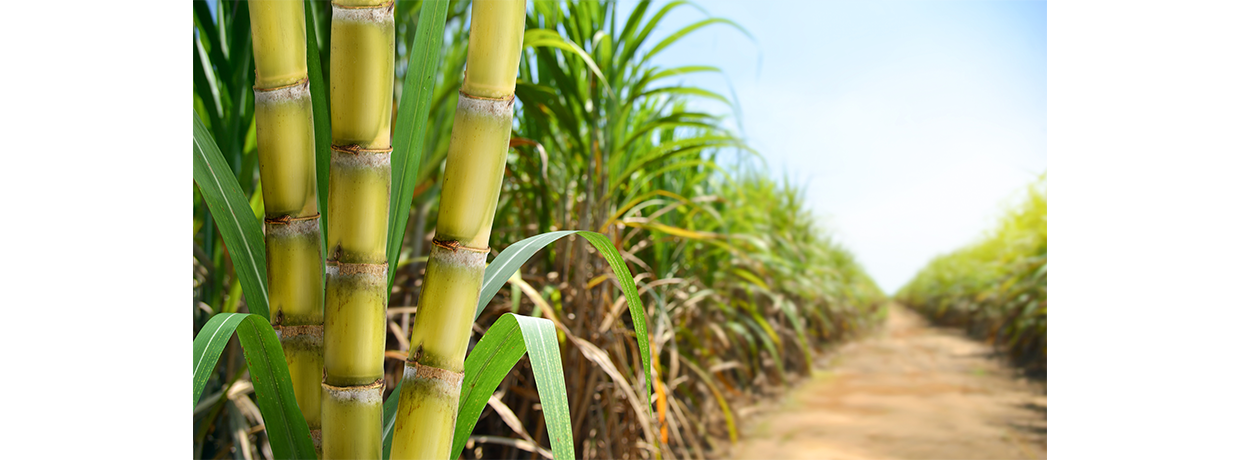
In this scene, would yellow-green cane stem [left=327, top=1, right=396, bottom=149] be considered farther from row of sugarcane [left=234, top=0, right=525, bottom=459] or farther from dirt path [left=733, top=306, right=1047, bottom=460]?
dirt path [left=733, top=306, right=1047, bottom=460]

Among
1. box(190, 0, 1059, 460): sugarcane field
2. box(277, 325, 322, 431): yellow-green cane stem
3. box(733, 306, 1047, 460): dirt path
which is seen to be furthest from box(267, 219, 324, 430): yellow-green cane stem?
box(733, 306, 1047, 460): dirt path

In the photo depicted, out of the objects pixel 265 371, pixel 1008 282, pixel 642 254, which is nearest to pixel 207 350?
pixel 265 371

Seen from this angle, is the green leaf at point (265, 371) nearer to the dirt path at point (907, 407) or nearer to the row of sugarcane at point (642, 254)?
the row of sugarcane at point (642, 254)

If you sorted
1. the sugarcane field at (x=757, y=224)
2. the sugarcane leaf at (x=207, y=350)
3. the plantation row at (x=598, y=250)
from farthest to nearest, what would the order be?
the sugarcane field at (x=757, y=224) < the plantation row at (x=598, y=250) < the sugarcane leaf at (x=207, y=350)

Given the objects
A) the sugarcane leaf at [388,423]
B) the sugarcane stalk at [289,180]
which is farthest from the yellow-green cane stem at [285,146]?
the sugarcane leaf at [388,423]

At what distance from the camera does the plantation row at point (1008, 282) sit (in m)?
1.33

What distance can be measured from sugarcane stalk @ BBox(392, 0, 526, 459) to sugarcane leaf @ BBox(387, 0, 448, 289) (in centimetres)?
3

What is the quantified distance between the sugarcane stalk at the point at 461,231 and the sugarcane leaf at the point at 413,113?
32 mm

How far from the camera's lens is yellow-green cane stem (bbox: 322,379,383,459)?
25cm

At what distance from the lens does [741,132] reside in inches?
53.9
